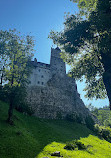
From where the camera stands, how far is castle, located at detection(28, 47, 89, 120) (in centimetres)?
3784

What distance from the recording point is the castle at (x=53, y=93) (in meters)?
37.8

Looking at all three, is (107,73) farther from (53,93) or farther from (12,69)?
(53,93)

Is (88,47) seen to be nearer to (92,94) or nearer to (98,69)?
(98,69)

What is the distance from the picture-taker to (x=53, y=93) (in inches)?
1698

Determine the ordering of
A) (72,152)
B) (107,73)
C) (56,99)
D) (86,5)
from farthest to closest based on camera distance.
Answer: (56,99)
(86,5)
(107,73)
(72,152)

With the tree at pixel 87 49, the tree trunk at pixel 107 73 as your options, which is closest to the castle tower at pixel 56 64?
the tree at pixel 87 49

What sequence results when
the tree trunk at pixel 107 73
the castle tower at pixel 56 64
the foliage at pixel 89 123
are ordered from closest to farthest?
the tree trunk at pixel 107 73, the foliage at pixel 89 123, the castle tower at pixel 56 64

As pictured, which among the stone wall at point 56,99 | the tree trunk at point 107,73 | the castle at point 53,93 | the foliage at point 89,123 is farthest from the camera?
the foliage at point 89,123

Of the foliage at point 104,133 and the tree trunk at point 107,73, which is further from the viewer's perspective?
the foliage at point 104,133

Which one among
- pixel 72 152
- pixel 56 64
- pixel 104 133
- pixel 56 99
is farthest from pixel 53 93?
pixel 72 152

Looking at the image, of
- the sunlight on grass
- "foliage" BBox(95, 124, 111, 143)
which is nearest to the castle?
"foliage" BBox(95, 124, 111, 143)

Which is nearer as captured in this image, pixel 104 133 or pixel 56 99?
pixel 104 133

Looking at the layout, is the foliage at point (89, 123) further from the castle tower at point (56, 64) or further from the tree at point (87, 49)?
the tree at point (87, 49)

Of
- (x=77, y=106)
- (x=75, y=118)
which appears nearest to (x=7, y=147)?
(x=75, y=118)
